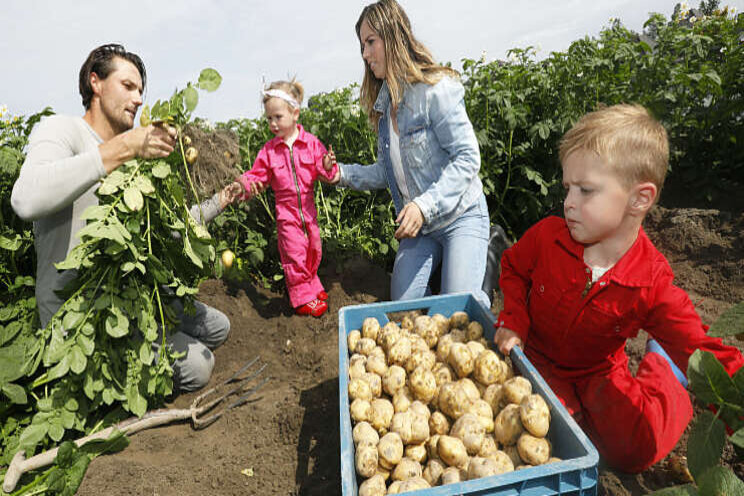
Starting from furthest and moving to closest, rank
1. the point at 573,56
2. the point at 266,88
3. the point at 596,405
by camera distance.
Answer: the point at 573,56, the point at 266,88, the point at 596,405

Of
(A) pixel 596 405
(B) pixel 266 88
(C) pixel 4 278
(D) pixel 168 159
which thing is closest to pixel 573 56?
(B) pixel 266 88

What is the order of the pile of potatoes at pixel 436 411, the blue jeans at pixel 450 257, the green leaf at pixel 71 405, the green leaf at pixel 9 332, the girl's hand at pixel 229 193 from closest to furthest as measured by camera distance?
1. the pile of potatoes at pixel 436 411
2. the green leaf at pixel 71 405
3. the green leaf at pixel 9 332
4. the blue jeans at pixel 450 257
5. the girl's hand at pixel 229 193

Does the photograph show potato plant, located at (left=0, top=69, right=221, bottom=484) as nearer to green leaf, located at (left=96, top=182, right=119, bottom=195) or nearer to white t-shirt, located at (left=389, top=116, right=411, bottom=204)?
green leaf, located at (left=96, top=182, right=119, bottom=195)

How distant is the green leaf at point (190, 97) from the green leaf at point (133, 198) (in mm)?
413

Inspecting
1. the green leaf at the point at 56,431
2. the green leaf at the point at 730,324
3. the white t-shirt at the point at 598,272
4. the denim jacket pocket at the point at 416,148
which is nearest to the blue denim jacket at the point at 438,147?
the denim jacket pocket at the point at 416,148

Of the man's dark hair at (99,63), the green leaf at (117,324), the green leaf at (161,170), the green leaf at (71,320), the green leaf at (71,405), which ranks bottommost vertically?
the green leaf at (71,405)

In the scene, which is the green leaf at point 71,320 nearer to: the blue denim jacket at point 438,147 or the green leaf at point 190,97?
the green leaf at point 190,97

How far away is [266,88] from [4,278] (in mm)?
2217

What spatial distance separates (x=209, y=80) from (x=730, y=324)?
1.90 m

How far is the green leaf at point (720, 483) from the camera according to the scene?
765 mm

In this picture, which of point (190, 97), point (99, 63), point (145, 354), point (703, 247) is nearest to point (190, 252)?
point (145, 354)

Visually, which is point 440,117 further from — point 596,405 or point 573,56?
point 573,56

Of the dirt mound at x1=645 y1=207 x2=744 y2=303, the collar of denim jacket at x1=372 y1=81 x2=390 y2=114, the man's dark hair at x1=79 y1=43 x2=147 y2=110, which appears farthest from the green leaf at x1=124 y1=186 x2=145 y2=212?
the dirt mound at x1=645 y1=207 x2=744 y2=303

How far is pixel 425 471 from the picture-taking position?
1.38 meters
